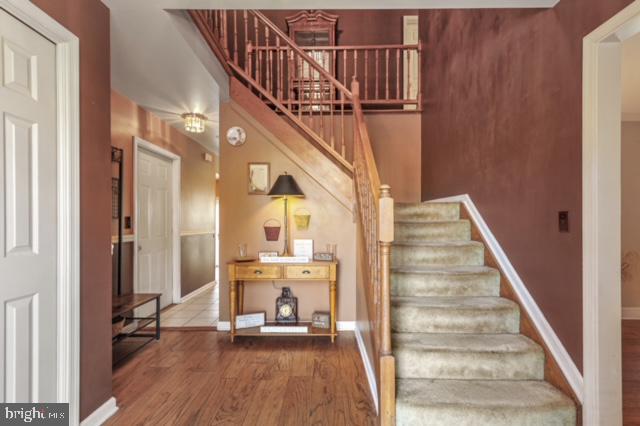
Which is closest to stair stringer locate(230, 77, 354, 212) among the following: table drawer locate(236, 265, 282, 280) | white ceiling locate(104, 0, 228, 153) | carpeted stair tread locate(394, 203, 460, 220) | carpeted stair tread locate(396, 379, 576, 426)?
white ceiling locate(104, 0, 228, 153)

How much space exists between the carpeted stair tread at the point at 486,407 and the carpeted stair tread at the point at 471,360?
0.11 metres

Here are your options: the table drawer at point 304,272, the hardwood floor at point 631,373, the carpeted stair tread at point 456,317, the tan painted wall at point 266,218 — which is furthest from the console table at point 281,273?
the hardwood floor at point 631,373

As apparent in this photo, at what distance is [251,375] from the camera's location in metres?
2.37

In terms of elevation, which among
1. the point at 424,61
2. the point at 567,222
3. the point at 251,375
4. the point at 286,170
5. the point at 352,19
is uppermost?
the point at 352,19

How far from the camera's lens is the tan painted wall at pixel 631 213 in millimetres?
3447

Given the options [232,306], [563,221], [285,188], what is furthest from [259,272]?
[563,221]

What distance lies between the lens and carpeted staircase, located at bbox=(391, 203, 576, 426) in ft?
5.30

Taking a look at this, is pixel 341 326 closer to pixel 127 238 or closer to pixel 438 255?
pixel 438 255

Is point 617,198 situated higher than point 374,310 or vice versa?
point 617,198

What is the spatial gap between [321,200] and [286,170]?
48 centimetres

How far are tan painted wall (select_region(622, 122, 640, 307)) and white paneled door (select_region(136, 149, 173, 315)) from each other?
17.6 ft

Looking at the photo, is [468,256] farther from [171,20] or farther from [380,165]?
[171,20]

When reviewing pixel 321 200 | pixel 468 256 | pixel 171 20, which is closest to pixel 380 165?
pixel 321 200

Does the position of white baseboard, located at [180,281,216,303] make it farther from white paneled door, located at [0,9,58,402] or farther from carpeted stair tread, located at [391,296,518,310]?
carpeted stair tread, located at [391,296,518,310]
